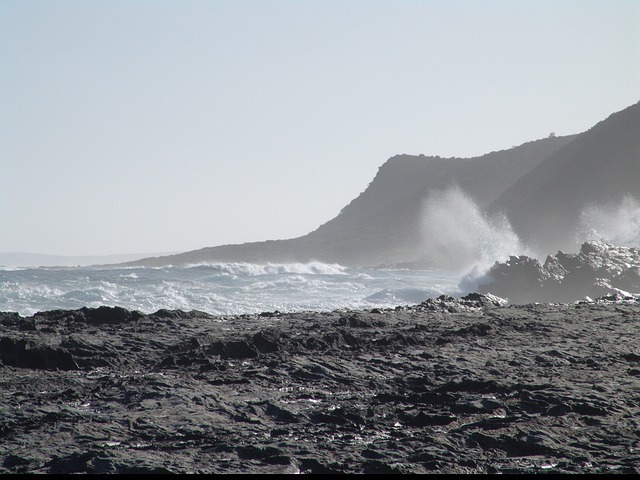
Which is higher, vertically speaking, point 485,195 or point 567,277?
point 485,195

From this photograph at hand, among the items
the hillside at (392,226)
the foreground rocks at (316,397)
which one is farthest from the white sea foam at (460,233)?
the foreground rocks at (316,397)

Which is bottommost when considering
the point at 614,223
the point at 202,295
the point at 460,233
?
the point at 202,295

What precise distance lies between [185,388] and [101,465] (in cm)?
235

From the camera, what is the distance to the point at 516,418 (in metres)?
6.04

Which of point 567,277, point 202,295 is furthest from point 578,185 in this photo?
point 202,295

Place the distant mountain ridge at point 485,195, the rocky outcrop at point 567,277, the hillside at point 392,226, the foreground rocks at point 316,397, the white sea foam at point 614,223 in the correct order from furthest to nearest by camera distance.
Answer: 1. the hillside at point 392,226
2. the distant mountain ridge at point 485,195
3. the white sea foam at point 614,223
4. the rocky outcrop at point 567,277
5. the foreground rocks at point 316,397

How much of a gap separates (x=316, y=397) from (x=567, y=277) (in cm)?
1602

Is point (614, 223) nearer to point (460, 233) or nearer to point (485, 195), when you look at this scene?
point (460, 233)

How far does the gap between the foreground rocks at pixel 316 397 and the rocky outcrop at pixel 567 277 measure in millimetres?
9603

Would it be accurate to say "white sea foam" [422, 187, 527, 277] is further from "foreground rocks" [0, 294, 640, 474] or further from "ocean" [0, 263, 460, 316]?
"foreground rocks" [0, 294, 640, 474]

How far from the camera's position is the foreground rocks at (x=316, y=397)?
16.7 ft

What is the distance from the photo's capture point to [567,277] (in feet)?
70.5

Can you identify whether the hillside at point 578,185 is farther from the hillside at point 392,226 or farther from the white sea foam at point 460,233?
the hillside at point 392,226

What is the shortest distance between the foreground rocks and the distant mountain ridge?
1758 inches
